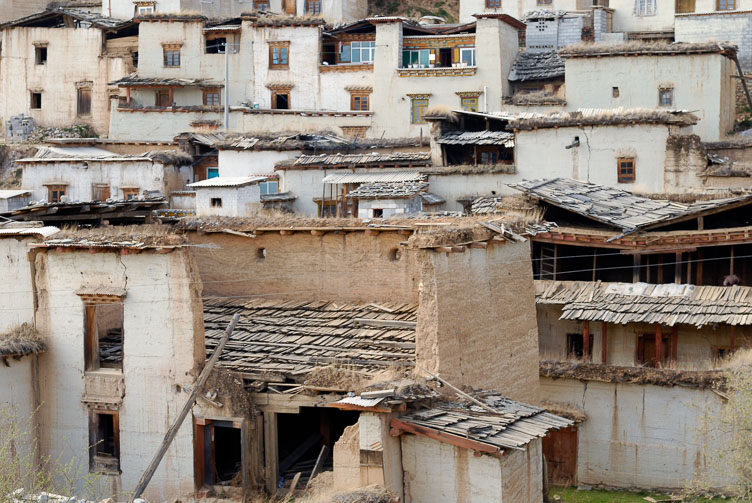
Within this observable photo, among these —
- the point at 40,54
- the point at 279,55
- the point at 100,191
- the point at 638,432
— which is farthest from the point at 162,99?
the point at 638,432

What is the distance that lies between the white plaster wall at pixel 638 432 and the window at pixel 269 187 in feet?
51.8

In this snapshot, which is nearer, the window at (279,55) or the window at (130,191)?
the window at (130,191)

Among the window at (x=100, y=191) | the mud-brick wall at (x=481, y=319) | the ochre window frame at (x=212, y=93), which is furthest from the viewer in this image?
the ochre window frame at (x=212, y=93)

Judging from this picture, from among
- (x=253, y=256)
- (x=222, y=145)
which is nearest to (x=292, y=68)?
(x=222, y=145)

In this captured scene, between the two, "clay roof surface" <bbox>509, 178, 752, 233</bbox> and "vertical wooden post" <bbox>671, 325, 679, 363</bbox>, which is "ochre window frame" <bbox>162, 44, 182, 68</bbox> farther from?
"vertical wooden post" <bbox>671, 325, 679, 363</bbox>

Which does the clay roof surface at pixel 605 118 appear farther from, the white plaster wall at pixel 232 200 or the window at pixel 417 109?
the window at pixel 417 109

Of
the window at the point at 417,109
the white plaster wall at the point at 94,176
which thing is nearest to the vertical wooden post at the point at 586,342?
the white plaster wall at the point at 94,176

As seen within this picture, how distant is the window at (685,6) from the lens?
5053 cm

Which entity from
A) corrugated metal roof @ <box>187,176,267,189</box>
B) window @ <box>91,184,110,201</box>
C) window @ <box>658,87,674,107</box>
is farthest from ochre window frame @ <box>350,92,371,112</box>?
window @ <box>658,87,674,107</box>

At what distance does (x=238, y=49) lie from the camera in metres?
51.6

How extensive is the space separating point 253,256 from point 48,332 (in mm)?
4934

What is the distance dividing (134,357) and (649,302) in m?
13.0

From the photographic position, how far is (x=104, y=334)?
83.1 feet

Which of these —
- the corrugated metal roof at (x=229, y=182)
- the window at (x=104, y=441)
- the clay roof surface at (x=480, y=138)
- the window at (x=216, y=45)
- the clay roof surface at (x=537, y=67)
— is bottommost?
the window at (x=104, y=441)
